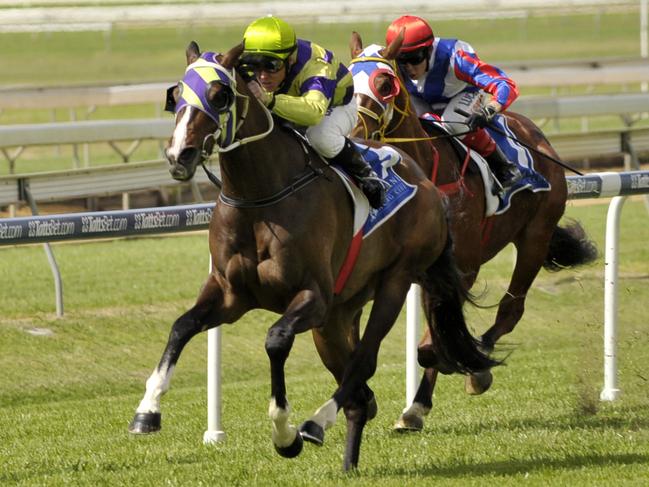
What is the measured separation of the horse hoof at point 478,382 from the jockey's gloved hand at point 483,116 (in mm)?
1276

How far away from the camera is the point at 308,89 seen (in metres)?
5.71

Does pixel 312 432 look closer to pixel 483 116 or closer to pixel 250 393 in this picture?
pixel 483 116

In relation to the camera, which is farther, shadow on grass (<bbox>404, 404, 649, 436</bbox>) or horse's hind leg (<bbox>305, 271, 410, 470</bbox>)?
shadow on grass (<bbox>404, 404, 649, 436</bbox>)

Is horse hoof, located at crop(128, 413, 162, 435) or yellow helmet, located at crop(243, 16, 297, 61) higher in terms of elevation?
yellow helmet, located at crop(243, 16, 297, 61)

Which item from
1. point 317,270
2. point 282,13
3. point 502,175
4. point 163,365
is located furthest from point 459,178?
point 282,13

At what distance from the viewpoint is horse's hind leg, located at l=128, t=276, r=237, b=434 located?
16.9 feet

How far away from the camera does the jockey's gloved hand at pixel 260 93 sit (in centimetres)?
545

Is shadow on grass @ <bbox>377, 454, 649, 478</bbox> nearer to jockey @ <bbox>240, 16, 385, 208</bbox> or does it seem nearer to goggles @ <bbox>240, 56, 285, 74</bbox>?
jockey @ <bbox>240, 16, 385, 208</bbox>

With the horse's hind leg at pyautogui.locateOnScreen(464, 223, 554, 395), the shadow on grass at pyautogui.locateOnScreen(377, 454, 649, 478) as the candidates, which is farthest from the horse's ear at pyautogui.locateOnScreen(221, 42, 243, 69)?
the horse's hind leg at pyautogui.locateOnScreen(464, 223, 554, 395)

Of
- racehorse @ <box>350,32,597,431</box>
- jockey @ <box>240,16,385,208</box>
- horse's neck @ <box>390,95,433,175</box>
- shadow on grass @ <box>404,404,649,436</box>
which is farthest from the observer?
horse's neck @ <box>390,95,433,175</box>

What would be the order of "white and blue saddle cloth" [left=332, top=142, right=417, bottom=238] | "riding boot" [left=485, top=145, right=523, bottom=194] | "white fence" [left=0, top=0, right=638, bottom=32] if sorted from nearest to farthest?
"white and blue saddle cloth" [left=332, top=142, right=417, bottom=238], "riding boot" [left=485, top=145, right=523, bottom=194], "white fence" [left=0, top=0, right=638, bottom=32]

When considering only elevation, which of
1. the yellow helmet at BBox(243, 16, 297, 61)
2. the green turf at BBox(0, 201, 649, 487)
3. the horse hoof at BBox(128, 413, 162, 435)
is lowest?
the green turf at BBox(0, 201, 649, 487)

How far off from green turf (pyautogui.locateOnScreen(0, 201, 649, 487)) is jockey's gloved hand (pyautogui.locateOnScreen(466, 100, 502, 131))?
118 cm

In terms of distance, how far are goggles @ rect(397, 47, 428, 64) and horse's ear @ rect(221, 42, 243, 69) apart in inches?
90.3
